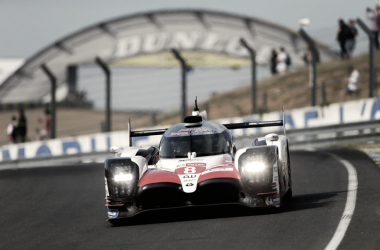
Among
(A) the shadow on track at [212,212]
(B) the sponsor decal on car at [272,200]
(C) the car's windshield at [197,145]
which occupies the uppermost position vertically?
(C) the car's windshield at [197,145]

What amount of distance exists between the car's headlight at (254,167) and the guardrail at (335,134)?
10.0m

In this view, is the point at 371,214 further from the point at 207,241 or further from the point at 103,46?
the point at 103,46

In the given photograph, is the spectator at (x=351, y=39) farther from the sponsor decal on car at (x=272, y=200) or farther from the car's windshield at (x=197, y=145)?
the sponsor decal on car at (x=272, y=200)

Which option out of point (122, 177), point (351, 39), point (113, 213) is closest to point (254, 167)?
point (122, 177)

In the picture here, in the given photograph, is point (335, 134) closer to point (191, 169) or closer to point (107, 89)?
point (107, 89)

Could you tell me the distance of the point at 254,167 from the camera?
8.95 meters

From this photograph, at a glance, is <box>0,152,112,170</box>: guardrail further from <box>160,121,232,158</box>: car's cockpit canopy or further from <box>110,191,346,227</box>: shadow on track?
<box>110,191,346,227</box>: shadow on track

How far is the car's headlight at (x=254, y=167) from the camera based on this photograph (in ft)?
29.3

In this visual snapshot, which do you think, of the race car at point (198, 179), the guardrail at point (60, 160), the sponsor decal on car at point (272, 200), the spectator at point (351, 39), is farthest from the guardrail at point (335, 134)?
the sponsor decal on car at point (272, 200)

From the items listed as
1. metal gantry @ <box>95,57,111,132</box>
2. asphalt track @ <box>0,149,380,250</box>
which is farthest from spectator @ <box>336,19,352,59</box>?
asphalt track @ <box>0,149,380,250</box>

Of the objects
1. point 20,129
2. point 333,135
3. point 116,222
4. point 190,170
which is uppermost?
point 20,129

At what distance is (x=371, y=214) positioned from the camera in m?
8.22

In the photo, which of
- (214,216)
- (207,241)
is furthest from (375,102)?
(207,241)

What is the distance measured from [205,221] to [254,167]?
85 centimetres
